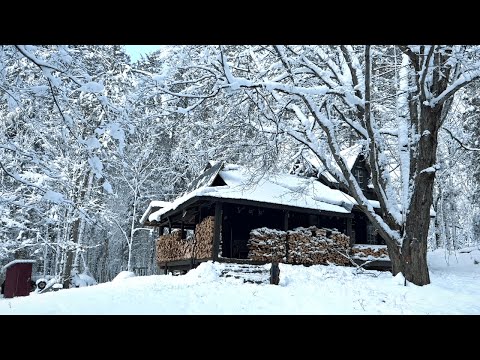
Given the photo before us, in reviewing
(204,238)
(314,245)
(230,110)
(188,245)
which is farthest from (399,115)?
(188,245)

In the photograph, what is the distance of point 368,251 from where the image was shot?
1972 centimetres

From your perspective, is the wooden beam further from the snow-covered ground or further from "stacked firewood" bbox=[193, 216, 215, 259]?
the snow-covered ground

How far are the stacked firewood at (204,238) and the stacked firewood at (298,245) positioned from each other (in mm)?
1778

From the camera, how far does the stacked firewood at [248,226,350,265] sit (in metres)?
17.2

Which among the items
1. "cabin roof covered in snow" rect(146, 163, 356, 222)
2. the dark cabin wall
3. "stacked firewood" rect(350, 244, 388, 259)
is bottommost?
"stacked firewood" rect(350, 244, 388, 259)

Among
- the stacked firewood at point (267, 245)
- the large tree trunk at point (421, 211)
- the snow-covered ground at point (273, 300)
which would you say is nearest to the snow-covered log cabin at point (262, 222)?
the stacked firewood at point (267, 245)

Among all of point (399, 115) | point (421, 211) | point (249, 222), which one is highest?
point (399, 115)

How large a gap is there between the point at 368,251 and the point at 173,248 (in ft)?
31.6

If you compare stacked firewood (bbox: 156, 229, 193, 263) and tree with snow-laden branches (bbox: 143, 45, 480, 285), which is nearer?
tree with snow-laden branches (bbox: 143, 45, 480, 285)

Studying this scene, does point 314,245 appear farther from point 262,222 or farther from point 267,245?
point 262,222

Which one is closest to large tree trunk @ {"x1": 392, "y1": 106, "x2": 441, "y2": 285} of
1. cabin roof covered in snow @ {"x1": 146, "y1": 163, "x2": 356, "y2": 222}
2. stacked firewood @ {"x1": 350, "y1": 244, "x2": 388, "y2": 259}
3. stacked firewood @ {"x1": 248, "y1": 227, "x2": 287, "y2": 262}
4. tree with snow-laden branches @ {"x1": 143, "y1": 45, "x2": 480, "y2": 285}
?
tree with snow-laden branches @ {"x1": 143, "y1": 45, "x2": 480, "y2": 285}
